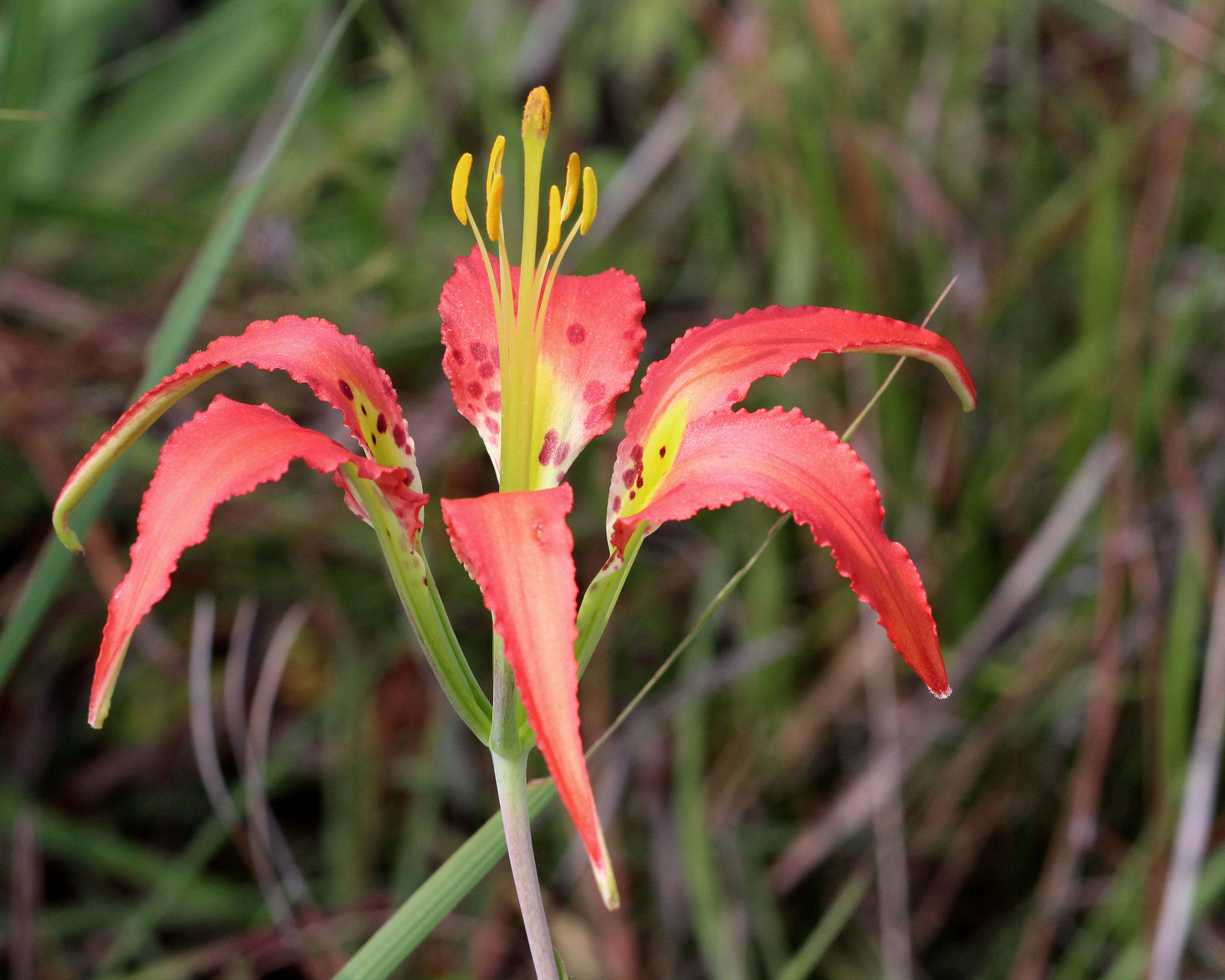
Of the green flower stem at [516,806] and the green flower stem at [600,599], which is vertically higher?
the green flower stem at [600,599]

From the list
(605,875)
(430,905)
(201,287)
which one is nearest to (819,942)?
(430,905)

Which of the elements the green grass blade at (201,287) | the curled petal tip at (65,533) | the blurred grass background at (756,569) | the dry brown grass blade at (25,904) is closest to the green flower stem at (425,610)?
the curled petal tip at (65,533)

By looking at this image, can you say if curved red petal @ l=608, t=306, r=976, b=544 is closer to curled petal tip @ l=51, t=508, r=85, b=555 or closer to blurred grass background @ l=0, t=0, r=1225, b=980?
curled petal tip @ l=51, t=508, r=85, b=555

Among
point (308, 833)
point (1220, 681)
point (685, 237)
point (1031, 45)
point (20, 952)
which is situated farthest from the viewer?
point (685, 237)

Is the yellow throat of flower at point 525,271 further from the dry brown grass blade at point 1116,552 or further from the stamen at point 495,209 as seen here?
the dry brown grass blade at point 1116,552

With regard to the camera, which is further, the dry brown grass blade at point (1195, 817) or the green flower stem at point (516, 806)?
the dry brown grass blade at point (1195, 817)

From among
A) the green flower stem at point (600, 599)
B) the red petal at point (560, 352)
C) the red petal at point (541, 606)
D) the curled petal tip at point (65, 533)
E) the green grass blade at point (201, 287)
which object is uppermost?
the green grass blade at point (201, 287)

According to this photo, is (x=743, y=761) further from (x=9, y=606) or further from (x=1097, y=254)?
(x=9, y=606)

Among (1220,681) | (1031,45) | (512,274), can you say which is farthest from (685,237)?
(512,274)
